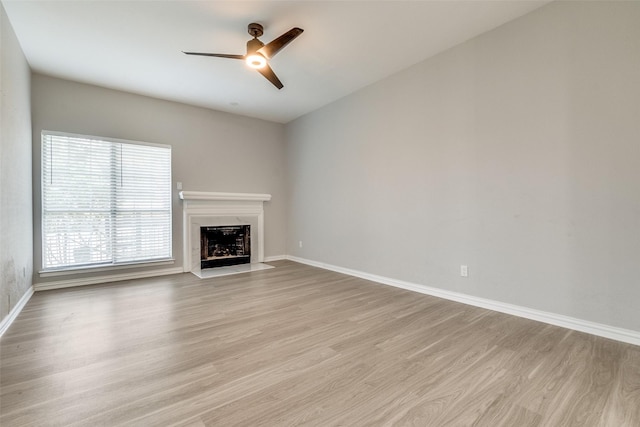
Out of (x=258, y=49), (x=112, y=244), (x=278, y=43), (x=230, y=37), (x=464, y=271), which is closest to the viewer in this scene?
(x=278, y=43)

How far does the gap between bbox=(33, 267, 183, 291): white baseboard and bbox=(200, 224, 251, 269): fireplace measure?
20.6 inches

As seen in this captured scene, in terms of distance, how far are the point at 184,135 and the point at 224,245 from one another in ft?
6.80

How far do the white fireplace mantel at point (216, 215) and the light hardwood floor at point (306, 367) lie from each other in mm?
1715

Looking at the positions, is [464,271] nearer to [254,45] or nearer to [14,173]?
[254,45]

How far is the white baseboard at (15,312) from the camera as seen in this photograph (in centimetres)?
238

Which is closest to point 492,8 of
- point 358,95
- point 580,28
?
point 580,28

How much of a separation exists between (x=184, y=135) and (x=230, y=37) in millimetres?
2338

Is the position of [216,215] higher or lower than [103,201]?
lower

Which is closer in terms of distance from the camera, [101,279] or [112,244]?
[101,279]

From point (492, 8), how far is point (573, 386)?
10.0ft

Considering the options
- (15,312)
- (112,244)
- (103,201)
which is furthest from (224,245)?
(15,312)

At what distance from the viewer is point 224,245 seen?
17.2ft

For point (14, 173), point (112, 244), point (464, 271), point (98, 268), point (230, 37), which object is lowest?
point (98, 268)

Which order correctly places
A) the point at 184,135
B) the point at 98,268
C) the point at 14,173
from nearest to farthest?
the point at 14,173 → the point at 98,268 → the point at 184,135
